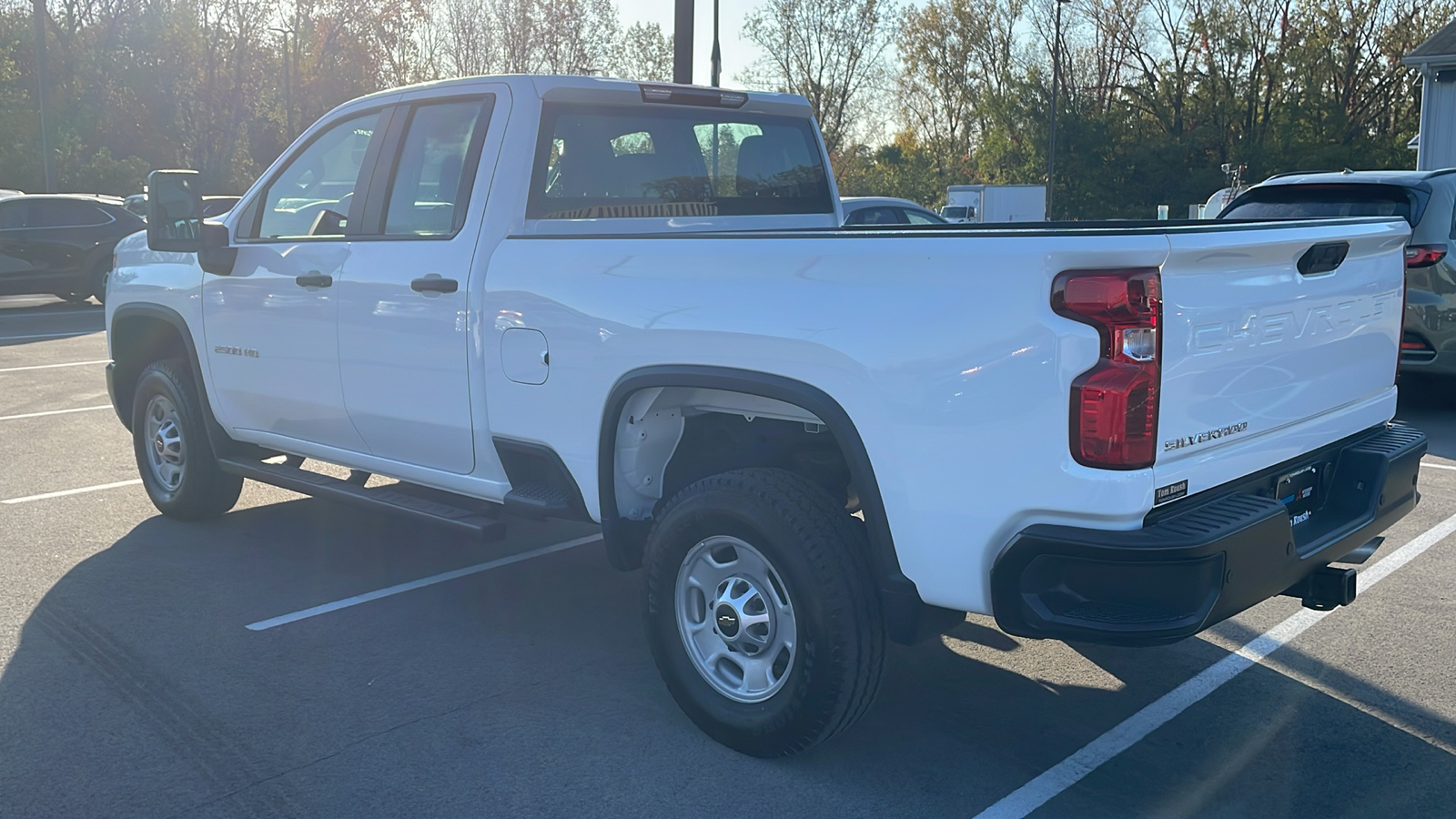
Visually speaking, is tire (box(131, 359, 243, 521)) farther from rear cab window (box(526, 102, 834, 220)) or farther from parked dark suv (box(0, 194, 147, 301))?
parked dark suv (box(0, 194, 147, 301))

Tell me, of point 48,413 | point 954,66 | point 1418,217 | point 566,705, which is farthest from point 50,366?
point 954,66

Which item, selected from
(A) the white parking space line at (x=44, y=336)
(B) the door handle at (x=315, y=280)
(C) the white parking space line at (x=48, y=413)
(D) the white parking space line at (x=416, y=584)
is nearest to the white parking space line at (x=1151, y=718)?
(D) the white parking space line at (x=416, y=584)

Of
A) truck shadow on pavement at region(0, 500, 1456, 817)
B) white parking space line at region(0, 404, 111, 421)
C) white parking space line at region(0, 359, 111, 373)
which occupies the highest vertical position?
white parking space line at region(0, 359, 111, 373)

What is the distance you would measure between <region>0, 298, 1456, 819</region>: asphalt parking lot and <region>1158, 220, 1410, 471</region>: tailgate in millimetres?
951

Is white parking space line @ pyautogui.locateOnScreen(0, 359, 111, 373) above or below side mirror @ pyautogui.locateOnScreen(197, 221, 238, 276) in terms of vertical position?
below

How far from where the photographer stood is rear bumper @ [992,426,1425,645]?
296cm

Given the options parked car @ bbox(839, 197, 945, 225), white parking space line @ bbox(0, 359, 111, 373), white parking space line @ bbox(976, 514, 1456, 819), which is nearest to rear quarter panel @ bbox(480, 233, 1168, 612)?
white parking space line @ bbox(976, 514, 1456, 819)

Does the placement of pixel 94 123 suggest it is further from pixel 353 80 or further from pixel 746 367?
pixel 746 367

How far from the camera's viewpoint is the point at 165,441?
21.3ft

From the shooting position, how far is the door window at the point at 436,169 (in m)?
4.71

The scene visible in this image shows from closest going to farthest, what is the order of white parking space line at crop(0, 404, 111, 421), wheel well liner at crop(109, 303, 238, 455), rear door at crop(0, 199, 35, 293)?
wheel well liner at crop(109, 303, 238, 455), white parking space line at crop(0, 404, 111, 421), rear door at crop(0, 199, 35, 293)

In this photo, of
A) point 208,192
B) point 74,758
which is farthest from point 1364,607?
point 208,192

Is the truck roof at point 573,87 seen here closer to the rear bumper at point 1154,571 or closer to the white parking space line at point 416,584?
the white parking space line at point 416,584

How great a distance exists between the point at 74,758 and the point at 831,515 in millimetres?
2361
